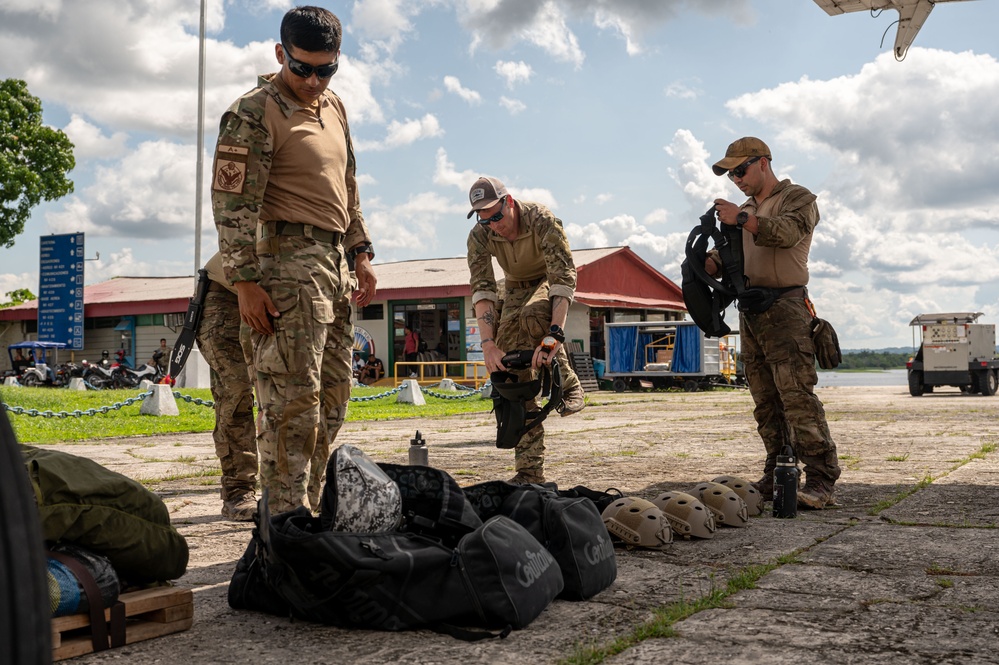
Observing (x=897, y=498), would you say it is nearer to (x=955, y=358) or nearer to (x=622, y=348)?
(x=955, y=358)

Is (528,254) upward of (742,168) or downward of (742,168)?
downward

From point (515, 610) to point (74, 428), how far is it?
9628mm

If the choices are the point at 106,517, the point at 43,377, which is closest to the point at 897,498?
the point at 106,517

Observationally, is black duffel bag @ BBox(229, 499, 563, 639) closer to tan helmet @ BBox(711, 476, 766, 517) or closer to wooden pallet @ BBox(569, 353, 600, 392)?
tan helmet @ BBox(711, 476, 766, 517)

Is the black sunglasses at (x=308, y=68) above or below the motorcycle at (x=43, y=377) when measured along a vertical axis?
above

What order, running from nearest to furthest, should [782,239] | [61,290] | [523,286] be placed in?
[782,239], [523,286], [61,290]

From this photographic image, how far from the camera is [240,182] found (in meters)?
3.56

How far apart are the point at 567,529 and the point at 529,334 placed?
7.75 ft

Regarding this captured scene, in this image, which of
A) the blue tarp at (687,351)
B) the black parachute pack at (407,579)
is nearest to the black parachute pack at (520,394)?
the black parachute pack at (407,579)

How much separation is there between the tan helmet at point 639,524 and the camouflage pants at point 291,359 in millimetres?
1249

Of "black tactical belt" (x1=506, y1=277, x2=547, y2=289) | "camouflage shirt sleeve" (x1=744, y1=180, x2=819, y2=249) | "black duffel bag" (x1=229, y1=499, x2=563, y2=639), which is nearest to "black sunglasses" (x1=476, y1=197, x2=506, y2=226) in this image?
"black tactical belt" (x1=506, y1=277, x2=547, y2=289)

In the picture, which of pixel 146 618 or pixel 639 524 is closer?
pixel 146 618

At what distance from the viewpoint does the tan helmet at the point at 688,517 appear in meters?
3.77

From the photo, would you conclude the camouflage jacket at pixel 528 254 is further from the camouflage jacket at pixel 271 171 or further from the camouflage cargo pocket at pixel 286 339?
the camouflage cargo pocket at pixel 286 339
